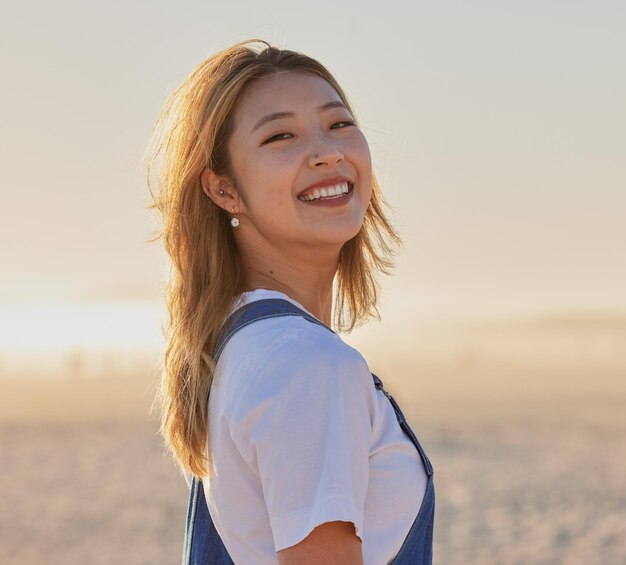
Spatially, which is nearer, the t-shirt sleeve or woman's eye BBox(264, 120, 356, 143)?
the t-shirt sleeve

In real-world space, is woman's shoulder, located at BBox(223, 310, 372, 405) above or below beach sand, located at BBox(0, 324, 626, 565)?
above

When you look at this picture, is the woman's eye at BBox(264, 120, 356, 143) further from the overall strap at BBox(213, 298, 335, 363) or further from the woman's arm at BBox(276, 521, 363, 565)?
the woman's arm at BBox(276, 521, 363, 565)

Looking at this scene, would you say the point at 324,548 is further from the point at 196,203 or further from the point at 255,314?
the point at 196,203

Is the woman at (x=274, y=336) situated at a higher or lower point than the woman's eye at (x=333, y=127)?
lower

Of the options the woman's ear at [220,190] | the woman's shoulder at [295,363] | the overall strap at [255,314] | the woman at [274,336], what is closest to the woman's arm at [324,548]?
the woman at [274,336]

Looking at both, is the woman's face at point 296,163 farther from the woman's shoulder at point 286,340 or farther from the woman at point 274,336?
the woman's shoulder at point 286,340

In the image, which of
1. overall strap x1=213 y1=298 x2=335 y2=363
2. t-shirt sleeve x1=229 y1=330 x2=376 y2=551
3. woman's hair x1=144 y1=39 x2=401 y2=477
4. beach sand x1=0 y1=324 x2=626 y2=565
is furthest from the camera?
beach sand x1=0 y1=324 x2=626 y2=565

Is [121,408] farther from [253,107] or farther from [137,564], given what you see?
[253,107]

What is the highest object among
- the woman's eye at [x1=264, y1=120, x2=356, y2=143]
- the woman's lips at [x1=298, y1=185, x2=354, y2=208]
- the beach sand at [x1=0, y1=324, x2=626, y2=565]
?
the woman's eye at [x1=264, y1=120, x2=356, y2=143]

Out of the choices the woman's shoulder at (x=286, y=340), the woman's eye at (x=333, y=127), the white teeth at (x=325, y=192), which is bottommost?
the woman's shoulder at (x=286, y=340)

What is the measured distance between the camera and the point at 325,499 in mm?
1841

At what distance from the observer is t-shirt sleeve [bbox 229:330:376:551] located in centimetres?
185

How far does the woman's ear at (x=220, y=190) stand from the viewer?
2396 mm

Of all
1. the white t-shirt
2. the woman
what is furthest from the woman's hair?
the white t-shirt
